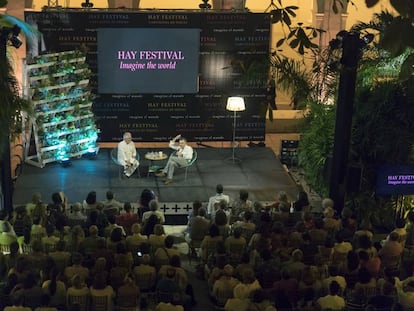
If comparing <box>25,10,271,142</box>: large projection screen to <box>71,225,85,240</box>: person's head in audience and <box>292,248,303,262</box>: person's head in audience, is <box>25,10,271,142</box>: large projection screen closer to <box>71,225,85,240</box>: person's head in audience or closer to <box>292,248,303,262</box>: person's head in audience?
<box>71,225,85,240</box>: person's head in audience

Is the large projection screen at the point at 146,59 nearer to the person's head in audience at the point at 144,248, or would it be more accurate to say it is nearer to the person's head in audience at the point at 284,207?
the person's head in audience at the point at 284,207

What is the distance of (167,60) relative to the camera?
1543 centimetres

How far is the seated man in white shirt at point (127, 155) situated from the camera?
541 inches

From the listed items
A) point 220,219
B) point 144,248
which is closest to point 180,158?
point 220,219

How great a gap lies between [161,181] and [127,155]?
0.86 meters

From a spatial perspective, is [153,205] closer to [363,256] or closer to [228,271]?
[228,271]

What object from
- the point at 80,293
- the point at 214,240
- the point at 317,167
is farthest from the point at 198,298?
the point at 317,167

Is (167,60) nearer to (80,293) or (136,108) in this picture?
(136,108)

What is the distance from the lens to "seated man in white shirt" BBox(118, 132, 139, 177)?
13742 mm

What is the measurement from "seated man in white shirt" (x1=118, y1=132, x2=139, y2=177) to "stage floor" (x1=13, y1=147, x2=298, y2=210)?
26 cm

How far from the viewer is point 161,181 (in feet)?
45.9

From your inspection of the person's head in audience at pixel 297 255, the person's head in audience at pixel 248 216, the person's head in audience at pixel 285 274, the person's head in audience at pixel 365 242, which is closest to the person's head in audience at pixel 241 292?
the person's head in audience at pixel 285 274

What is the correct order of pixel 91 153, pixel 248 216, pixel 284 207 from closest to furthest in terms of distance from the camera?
pixel 248 216
pixel 284 207
pixel 91 153

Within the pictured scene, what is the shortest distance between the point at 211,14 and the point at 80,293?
9.40 metres
